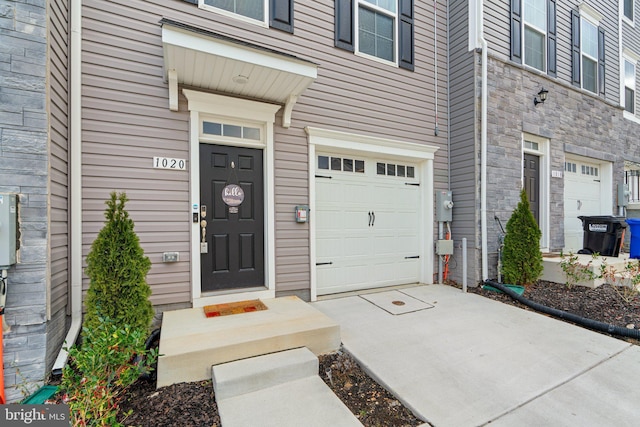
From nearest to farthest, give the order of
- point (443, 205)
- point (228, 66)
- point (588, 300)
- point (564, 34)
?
point (228, 66)
point (588, 300)
point (443, 205)
point (564, 34)

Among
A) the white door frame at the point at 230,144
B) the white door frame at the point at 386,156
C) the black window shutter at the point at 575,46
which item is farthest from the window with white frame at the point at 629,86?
the white door frame at the point at 230,144

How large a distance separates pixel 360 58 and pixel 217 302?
377 cm

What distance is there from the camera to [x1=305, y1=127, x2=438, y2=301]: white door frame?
3.91 metres

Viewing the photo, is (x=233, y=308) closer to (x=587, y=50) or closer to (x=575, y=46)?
(x=575, y=46)

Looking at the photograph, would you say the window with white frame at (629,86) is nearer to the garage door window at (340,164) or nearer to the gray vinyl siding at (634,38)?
the gray vinyl siding at (634,38)

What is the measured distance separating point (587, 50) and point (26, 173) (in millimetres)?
9494

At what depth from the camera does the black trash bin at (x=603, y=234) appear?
546 centimetres

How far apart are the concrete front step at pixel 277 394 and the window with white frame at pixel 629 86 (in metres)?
10.2

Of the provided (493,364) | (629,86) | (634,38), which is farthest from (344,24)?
(634,38)

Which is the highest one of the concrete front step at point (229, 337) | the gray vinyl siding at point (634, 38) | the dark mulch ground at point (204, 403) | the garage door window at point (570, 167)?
the gray vinyl siding at point (634, 38)

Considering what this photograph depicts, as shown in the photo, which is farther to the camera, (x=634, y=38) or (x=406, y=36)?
(x=634, y=38)

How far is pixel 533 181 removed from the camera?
5.59 meters

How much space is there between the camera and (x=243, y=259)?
3557mm

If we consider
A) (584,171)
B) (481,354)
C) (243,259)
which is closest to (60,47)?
(243,259)
